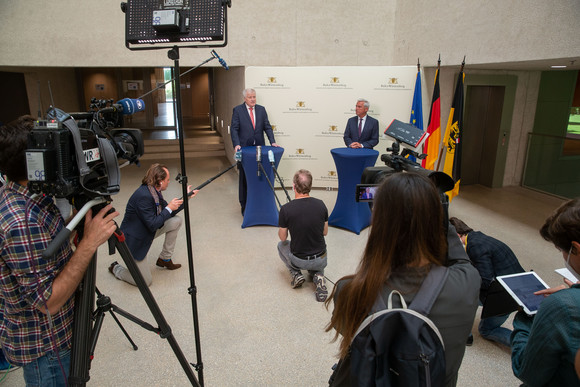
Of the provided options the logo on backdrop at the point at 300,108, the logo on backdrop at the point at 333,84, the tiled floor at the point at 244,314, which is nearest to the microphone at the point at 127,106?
the tiled floor at the point at 244,314

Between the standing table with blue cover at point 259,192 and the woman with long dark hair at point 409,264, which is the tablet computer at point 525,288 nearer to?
the woman with long dark hair at point 409,264

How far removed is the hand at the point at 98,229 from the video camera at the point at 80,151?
0.07m

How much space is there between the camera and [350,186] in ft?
14.0

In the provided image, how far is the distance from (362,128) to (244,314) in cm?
323

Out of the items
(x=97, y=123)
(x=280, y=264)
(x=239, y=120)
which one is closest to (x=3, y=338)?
(x=97, y=123)

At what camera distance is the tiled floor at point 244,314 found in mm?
2256

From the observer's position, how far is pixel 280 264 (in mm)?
3613

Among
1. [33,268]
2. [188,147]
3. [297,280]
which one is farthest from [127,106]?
[188,147]

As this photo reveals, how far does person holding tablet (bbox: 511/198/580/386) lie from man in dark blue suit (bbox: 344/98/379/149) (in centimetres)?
388

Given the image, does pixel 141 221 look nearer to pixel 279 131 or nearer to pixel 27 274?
pixel 27 274

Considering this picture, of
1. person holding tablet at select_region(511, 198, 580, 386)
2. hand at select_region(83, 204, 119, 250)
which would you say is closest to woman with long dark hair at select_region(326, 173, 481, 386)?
person holding tablet at select_region(511, 198, 580, 386)

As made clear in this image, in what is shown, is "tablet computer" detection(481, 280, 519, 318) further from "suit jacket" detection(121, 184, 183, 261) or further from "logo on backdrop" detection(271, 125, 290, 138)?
"logo on backdrop" detection(271, 125, 290, 138)

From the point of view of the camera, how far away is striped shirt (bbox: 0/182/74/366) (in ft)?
3.75

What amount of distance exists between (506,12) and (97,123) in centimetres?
441
